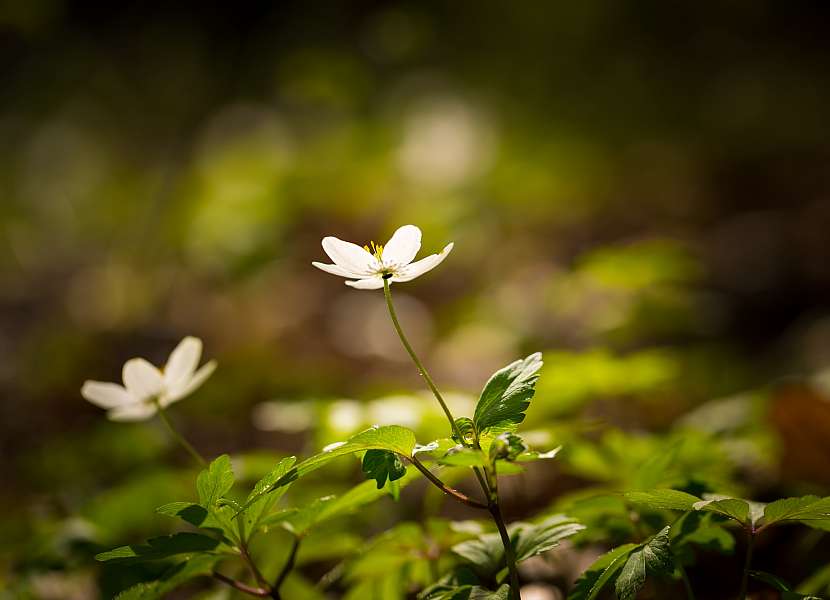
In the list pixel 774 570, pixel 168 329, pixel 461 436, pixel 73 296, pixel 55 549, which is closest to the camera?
pixel 461 436

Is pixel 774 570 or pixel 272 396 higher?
pixel 774 570

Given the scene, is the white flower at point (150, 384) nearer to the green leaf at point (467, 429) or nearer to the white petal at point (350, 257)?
the white petal at point (350, 257)

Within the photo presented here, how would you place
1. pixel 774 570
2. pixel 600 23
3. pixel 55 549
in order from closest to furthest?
pixel 55 549
pixel 774 570
pixel 600 23

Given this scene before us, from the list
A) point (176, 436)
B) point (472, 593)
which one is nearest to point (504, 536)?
point (472, 593)

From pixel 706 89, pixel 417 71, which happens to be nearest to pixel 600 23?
pixel 706 89

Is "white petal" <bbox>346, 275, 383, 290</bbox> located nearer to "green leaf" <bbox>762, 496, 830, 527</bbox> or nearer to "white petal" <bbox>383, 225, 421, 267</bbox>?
"white petal" <bbox>383, 225, 421, 267</bbox>

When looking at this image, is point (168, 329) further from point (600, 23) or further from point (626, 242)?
point (600, 23)

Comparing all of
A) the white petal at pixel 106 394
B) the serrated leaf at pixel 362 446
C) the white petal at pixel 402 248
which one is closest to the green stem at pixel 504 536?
the serrated leaf at pixel 362 446
